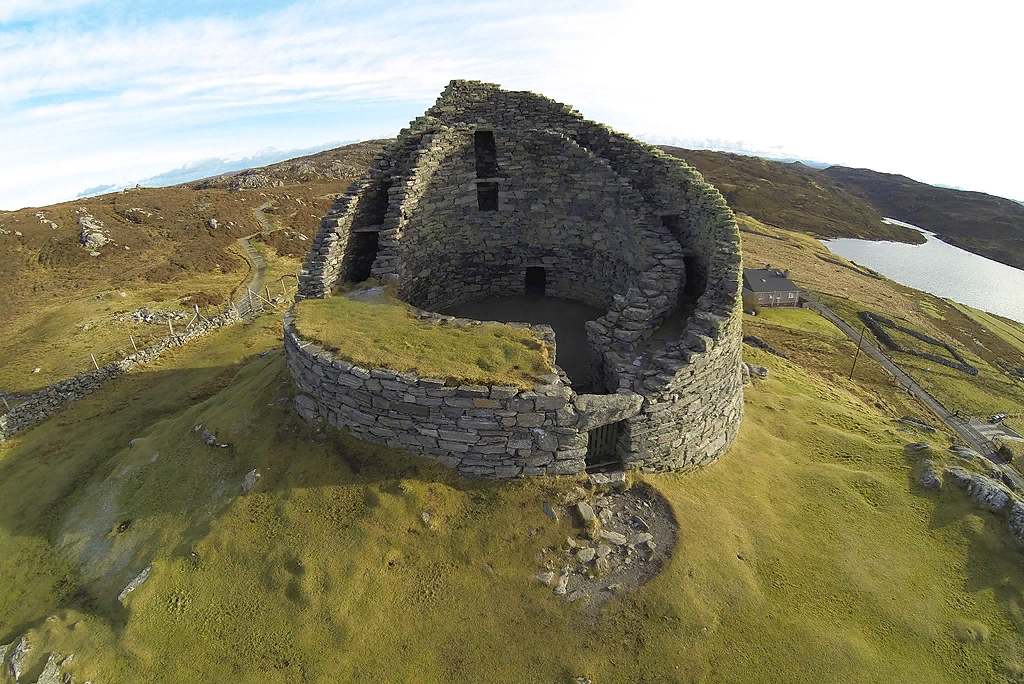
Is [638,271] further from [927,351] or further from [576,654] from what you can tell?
[927,351]

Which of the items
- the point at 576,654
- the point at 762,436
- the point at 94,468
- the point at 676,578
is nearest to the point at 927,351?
the point at 762,436

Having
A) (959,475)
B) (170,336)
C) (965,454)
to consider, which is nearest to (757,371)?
(965,454)

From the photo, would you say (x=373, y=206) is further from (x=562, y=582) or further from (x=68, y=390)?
(x=68, y=390)

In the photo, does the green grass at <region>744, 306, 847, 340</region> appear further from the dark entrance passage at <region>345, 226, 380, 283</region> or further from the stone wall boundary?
the stone wall boundary

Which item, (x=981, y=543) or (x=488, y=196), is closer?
(x=981, y=543)

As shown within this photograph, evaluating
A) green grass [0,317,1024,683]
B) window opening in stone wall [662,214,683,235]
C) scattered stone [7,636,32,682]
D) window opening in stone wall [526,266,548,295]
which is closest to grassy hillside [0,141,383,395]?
green grass [0,317,1024,683]

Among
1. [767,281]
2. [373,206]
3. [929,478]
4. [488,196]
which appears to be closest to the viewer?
[929,478]

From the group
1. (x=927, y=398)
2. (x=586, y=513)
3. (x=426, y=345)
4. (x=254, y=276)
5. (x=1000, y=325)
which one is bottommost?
(x=1000, y=325)

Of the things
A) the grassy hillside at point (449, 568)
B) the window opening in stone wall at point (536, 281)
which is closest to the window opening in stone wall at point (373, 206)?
the window opening in stone wall at point (536, 281)
